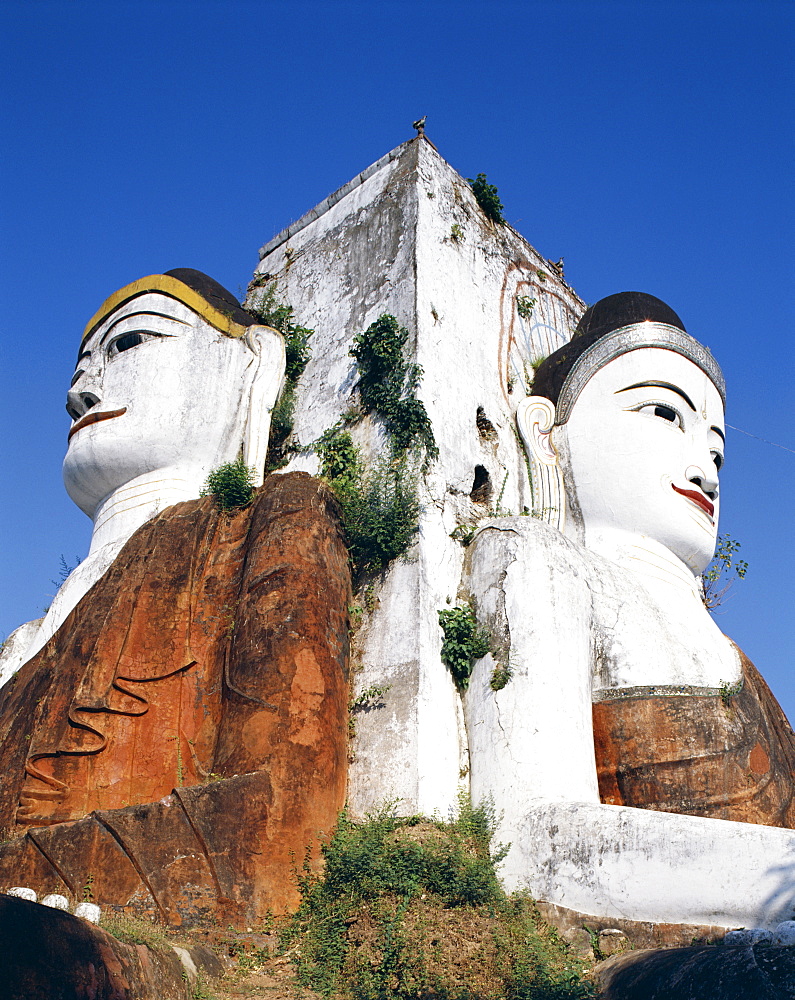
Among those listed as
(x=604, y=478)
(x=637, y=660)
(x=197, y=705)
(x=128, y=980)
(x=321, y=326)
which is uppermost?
(x=321, y=326)

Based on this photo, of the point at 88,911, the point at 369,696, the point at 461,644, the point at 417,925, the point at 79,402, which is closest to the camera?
the point at 88,911

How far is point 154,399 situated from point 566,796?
5.68m

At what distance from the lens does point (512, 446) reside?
1218 cm

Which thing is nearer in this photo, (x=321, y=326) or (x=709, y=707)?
(x=709, y=707)

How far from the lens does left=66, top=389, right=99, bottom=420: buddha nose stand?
461 inches

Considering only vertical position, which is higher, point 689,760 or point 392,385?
point 392,385

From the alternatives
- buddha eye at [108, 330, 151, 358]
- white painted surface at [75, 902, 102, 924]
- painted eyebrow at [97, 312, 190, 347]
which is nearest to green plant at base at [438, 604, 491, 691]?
white painted surface at [75, 902, 102, 924]

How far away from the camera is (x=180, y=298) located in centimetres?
1194

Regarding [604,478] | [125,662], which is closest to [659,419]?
[604,478]

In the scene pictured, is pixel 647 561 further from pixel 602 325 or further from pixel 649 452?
pixel 602 325

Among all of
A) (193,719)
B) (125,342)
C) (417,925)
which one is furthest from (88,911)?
(125,342)

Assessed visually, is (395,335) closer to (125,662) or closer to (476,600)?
(476,600)

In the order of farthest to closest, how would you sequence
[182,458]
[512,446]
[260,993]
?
[512,446], [182,458], [260,993]

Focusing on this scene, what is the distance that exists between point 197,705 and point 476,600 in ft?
8.78
